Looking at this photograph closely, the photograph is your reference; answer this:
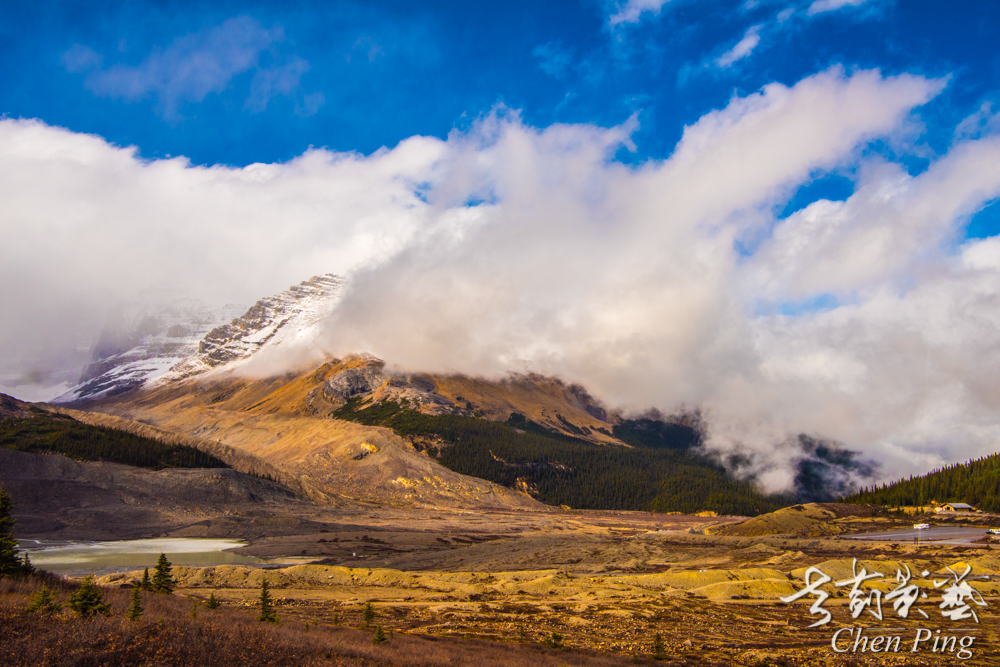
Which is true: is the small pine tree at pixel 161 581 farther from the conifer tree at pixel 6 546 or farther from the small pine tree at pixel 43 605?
the small pine tree at pixel 43 605

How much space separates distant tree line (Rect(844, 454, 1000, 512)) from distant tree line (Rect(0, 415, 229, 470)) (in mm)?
205604

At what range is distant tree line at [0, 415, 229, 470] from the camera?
159m

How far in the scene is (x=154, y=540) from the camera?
114625 millimetres

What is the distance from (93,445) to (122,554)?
89564 mm

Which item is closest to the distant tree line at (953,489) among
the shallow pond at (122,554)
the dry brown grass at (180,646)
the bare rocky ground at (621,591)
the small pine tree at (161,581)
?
the bare rocky ground at (621,591)

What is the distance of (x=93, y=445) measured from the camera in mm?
166375

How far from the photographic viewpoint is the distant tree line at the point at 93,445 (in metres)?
159

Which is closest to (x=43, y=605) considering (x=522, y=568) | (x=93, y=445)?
(x=522, y=568)

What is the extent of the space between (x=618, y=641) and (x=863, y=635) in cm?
1718

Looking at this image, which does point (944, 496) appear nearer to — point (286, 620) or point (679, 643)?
point (679, 643)

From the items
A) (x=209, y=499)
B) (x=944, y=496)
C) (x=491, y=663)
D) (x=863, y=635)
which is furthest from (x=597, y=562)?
(x=944, y=496)

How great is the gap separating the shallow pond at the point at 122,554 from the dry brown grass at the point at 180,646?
60136mm

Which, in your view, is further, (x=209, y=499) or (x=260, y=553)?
(x=209, y=499)

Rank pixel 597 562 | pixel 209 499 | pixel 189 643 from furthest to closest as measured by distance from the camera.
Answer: pixel 209 499 → pixel 597 562 → pixel 189 643
